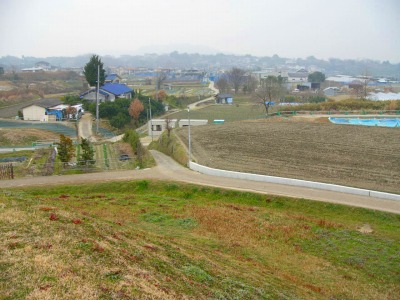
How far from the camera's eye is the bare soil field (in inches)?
657

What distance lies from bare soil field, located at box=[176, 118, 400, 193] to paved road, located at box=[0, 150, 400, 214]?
3.38 ft

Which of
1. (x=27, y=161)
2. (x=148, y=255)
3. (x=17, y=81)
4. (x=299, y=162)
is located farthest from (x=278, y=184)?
(x=17, y=81)

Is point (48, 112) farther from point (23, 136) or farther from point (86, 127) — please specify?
point (23, 136)

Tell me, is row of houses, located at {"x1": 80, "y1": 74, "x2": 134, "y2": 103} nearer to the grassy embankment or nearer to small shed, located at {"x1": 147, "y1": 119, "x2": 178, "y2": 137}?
small shed, located at {"x1": 147, "y1": 119, "x2": 178, "y2": 137}

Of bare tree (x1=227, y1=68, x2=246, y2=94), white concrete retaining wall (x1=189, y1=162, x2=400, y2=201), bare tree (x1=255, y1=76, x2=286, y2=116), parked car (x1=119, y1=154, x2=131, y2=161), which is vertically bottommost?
parked car (x1=119, y1=154, x2=131, y2=161)

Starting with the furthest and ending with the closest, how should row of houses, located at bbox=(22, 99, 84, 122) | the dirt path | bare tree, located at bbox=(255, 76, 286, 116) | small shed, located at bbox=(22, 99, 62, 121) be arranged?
bare tree, located at bbox=(255, 76, 286, 116)
small shed, located at bbox=(22, 99, 62, 121)
row of houses, located at bbox=(22, 99, 84, 122)
the dirt path

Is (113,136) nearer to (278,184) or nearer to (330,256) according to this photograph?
(278,184)

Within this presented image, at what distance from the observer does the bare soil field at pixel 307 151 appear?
16.7m

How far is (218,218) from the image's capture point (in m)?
12.9

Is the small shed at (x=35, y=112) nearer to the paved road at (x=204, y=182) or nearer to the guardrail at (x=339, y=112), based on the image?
the guardrail at (x=339, y=112)

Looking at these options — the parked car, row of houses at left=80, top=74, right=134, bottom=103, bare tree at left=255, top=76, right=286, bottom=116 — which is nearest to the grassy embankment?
the parked car

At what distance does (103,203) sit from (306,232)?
6.45 m

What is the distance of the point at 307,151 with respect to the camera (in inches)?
811

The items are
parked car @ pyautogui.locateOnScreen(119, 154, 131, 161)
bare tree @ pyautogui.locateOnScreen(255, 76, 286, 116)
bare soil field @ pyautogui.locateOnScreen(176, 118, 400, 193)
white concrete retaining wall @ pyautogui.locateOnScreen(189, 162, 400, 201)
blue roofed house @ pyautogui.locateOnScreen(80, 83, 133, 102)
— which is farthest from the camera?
blue roofed house @ pyautogui.locateOnScreen(80, 83, 133, 102)
